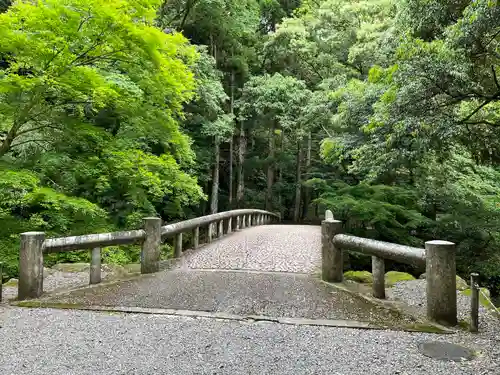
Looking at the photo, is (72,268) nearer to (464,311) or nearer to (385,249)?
(385,249)

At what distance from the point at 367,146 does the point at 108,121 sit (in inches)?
264

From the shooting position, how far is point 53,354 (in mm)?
2891

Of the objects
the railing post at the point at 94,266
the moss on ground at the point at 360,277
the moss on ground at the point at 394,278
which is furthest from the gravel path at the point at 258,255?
the railing post at the point at 94,266

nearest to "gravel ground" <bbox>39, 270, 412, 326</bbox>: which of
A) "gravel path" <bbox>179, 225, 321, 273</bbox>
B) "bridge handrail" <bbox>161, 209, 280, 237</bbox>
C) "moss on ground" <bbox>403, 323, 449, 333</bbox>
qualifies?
"moss on ground" <bbox>403, 323, 449, 333</bbox>

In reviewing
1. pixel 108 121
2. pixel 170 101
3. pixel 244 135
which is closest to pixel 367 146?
pixel 170 101

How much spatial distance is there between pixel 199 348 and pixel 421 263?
2.43 meters

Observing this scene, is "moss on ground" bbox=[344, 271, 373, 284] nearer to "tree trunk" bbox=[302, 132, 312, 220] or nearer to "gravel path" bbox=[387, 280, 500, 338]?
"gravel path" bbox=[387, 280, 500, 338]

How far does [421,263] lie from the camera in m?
3.97

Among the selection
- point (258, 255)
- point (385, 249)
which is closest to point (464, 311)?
point (385, 249)

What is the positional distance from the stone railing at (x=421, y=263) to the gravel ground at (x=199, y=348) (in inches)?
16.0

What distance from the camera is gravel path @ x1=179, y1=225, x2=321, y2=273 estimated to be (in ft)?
20.9

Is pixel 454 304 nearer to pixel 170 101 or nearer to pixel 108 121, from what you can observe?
pixel 170 101

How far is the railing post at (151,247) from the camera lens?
18.8 ft

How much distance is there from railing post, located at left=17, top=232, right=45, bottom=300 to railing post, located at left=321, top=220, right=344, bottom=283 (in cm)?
361
